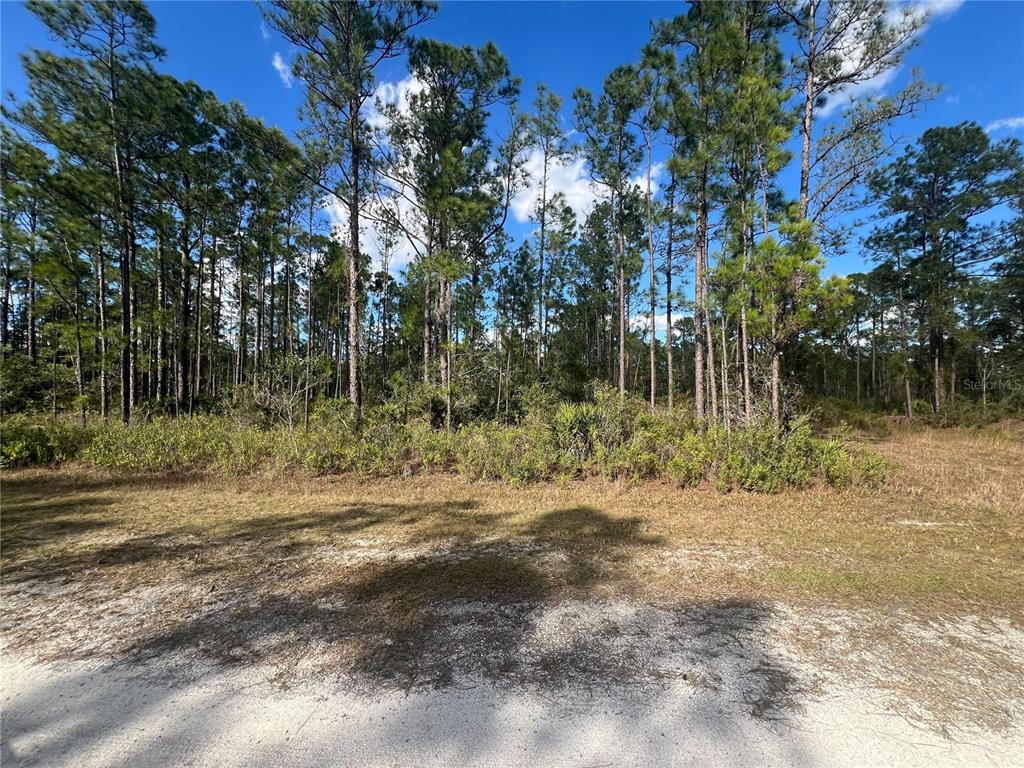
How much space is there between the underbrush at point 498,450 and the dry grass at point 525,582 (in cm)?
67

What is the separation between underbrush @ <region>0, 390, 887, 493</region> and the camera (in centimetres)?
680

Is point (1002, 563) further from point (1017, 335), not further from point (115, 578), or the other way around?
point (1017, 335)

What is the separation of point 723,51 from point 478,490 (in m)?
12.0

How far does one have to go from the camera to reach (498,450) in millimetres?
7848

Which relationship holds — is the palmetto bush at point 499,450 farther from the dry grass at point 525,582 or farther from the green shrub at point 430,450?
the dry grass at point 525,582

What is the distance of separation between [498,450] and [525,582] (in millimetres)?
4442

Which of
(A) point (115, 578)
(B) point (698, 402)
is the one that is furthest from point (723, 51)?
(A) point (115, 578)

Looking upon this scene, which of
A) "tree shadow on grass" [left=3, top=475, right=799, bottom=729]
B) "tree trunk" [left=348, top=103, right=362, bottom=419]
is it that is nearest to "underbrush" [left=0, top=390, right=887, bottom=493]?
"tree trunk" [left=348, top=103, right=362, bottom=419]

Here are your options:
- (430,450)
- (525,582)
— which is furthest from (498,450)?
(525,582)

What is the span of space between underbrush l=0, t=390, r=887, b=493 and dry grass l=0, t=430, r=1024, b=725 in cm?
67

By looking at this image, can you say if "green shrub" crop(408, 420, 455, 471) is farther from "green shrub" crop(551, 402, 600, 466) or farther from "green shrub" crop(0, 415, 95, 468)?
"green shrub" crop(0, 415, 95, 468)

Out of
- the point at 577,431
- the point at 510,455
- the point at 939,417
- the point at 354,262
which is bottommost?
the point at 939,417

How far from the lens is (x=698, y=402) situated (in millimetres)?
13742

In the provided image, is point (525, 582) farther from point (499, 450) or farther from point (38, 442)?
point (38, 442)
